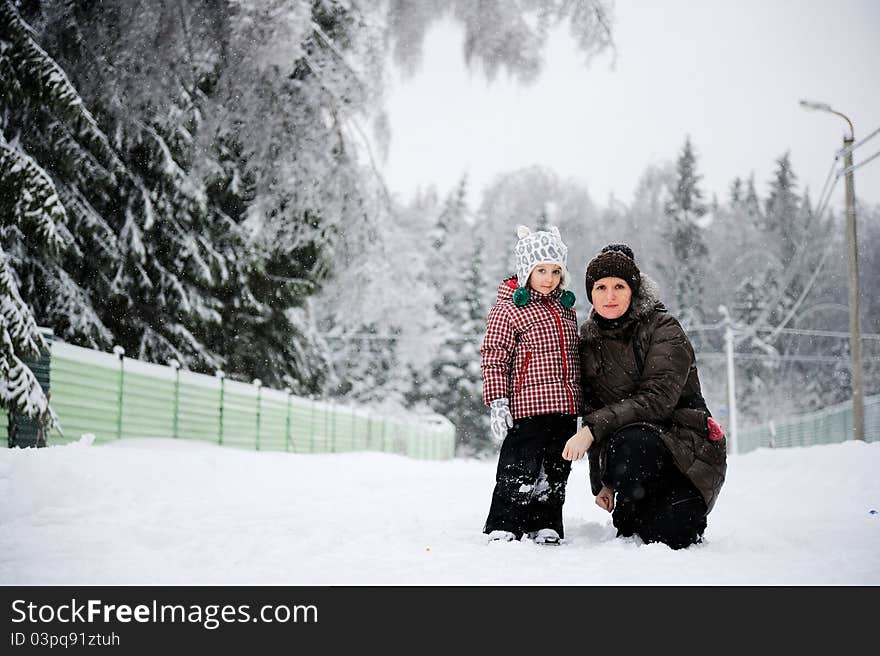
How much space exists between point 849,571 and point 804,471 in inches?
240

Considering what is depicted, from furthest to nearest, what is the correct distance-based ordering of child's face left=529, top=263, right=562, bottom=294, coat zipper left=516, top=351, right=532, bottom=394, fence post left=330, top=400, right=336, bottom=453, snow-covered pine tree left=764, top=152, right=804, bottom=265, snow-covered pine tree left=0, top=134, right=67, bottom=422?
snow-covered pine tree left=764, top=152, right=804, bottom=265 < fence post left=330, top=400, right=336, bottom=453 < snow-covered pine tree left=0, top=134, right=67, bottom=422 < child's face left=529, top=263, right=562, bottom=294 < coat zipper left=516, top=351, right=532, bottom=394

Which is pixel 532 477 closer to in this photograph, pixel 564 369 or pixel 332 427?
pixel 564 369

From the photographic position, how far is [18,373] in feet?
20.0

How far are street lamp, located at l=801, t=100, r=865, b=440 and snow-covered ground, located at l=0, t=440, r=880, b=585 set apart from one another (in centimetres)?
853

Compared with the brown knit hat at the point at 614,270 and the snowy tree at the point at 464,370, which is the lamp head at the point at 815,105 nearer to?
the brown knit hat at the point at 614,270

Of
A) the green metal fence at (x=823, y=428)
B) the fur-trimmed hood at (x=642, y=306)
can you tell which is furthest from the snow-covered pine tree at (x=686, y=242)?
the fur-trimmed hood at (x=642, y=306)

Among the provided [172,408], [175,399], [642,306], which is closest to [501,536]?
[642,306]

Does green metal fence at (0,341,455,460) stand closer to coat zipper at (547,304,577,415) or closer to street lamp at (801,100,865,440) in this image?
coat zipper at (547,304,577,415)

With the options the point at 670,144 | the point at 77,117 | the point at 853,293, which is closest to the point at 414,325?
the point at 853,293

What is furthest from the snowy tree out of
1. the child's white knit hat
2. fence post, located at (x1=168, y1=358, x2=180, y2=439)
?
the child's white knit hat

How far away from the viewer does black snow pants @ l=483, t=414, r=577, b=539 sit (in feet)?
12.8

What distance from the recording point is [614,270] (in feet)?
12.7

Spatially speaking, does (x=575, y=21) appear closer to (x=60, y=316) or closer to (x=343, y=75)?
(x=343, y=75)

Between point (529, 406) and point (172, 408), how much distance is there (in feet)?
28.6
